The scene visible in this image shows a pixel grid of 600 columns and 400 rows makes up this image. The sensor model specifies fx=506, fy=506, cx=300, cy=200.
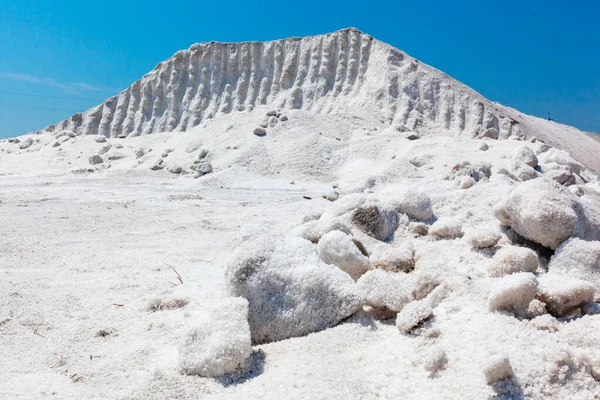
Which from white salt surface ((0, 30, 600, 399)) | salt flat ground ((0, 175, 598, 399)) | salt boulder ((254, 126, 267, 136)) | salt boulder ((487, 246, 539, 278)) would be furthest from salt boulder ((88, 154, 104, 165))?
salt boulder ((487, 246, 539, 278))

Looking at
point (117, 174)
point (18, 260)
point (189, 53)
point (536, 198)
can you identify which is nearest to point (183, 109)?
point (189, 53)

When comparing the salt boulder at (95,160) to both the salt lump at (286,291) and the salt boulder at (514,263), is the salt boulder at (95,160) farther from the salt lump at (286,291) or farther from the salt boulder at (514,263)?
the salt boulder at (514,263)

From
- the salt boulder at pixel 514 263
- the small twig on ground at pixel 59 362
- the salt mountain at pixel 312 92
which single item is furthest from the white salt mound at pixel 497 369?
the salt mountain at pixel 312 92

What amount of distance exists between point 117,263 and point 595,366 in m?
2.73

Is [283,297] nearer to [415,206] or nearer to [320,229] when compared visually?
[320,229]

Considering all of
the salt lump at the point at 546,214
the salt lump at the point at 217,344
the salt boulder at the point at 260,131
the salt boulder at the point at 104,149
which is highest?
the salt boulder at the point at 260,131

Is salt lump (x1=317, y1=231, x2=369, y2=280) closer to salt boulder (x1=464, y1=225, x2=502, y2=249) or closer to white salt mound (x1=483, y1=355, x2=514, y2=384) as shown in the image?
salt boulder (x1=464, y1=225, x2=502, y2=249)

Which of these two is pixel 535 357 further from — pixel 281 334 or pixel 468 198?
pixel 468 198

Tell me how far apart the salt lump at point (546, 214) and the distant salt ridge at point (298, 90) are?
28.3ft

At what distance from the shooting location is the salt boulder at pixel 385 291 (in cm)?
214

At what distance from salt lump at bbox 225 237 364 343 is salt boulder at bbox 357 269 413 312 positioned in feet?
0.23

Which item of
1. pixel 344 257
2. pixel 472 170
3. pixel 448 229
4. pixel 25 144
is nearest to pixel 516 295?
pixel 344 257

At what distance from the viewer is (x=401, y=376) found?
1.71m

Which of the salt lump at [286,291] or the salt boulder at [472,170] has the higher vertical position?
the salt boulder at [472,170]
